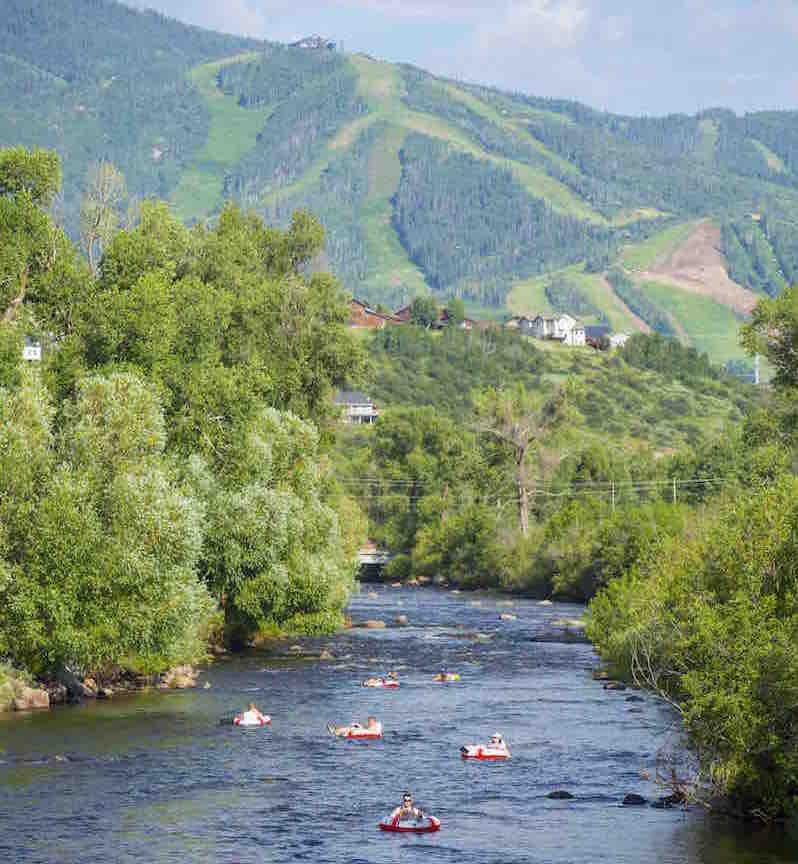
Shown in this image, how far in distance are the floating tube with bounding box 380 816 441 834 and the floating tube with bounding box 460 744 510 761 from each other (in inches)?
410

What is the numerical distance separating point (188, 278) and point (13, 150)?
12067 millimetres

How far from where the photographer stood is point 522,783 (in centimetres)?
5112

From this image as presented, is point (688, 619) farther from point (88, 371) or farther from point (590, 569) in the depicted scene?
point (590, 569)

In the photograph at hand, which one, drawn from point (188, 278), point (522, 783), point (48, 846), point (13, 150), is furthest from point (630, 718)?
point (13, 150)

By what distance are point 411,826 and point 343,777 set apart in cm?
809

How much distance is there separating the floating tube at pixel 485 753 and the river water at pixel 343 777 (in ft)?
1.64

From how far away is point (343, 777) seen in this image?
52.2 metres

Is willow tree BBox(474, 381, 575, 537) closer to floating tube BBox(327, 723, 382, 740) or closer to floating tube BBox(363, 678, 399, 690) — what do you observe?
floating tube BBox(363, 678, 399, 690)

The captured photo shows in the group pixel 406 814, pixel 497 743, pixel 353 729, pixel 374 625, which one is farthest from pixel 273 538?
pixel 406 814

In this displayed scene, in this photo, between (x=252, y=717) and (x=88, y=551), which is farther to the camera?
(x=88, y=551)

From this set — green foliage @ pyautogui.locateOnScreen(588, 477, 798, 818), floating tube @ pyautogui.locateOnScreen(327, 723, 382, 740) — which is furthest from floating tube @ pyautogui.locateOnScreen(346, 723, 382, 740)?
green foliage @ pyautogui.locateOnScreen(588, 477, 798, 818)

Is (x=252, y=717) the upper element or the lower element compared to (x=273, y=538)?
lower

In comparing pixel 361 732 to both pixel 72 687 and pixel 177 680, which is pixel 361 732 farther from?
pixel 177 680

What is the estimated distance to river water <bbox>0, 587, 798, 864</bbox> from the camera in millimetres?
42438
